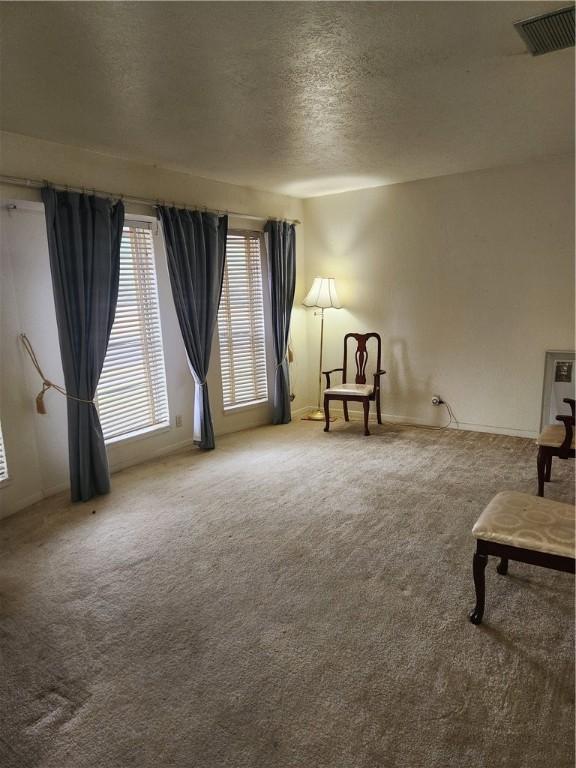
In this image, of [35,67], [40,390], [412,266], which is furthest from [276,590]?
[412,266]

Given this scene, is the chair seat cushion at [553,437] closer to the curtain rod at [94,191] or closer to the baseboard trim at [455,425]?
the baseboard trim at [455,425]

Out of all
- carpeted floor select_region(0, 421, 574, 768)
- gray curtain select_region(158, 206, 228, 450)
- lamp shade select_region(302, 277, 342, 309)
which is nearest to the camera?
carpeted floor select_region(0, 421, 574, 768)

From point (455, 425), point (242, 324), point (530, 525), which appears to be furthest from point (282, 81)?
point (455, 425)

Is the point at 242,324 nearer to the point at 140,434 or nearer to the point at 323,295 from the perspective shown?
the point at 323,295

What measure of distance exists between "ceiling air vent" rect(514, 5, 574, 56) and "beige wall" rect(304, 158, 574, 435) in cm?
236

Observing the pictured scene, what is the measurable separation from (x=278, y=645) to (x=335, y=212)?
4.53 m

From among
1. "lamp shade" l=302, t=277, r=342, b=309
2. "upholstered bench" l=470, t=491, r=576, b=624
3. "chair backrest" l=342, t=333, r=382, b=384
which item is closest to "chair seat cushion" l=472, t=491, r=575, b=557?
"upholstered bench" l=470, t=491, r=576, b=624

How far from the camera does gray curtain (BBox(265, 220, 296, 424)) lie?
5070 mm

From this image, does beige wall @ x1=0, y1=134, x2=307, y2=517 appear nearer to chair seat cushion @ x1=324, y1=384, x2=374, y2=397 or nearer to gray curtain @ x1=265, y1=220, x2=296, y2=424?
gray curtain @ x1=265, y1=220, x2=296, y2=424

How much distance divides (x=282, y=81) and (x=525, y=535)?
2.35 meters

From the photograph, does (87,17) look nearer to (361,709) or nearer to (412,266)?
(361,709)

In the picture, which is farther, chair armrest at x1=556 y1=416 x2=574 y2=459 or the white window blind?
the white window blind

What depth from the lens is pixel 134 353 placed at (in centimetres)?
403

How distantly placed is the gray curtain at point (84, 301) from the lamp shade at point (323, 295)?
228cm
